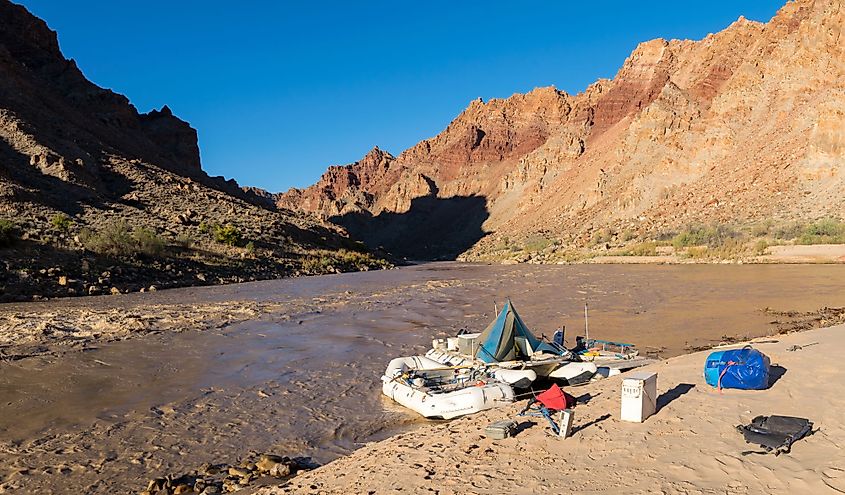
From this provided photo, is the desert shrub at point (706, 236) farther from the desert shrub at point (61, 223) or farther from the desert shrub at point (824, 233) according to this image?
the desert shrub at point (61, 223)

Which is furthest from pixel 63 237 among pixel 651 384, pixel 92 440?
pixel 651 384

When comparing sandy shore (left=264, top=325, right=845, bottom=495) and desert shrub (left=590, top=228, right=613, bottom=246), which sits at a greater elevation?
desert shrub (left=590, top=228, right=613, bottom=246)

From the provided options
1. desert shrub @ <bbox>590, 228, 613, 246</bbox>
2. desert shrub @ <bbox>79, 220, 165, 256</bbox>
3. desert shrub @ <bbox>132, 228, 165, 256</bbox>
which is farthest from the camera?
desert shrub @ <bbox>590, 228, 613, 246</bbox>

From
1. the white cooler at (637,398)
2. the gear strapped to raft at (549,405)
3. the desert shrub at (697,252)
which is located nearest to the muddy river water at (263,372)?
the gear strapped to raft at (549,405)

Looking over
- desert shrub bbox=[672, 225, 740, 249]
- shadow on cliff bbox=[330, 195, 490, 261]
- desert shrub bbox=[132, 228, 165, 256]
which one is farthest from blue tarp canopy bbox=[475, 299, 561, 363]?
shadow on cliff bbox=[330, 195, 490, 261]

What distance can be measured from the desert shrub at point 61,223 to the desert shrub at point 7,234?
4138 millimetres

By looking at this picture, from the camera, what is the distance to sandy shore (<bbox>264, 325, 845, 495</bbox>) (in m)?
5.46

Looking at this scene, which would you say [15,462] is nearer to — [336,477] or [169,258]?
[336,477]

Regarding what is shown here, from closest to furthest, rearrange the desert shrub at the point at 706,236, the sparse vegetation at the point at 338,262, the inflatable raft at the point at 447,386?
the inflatable raft at the point at 447,386, the sparse vegetation at the point at 338,262, the desert shrub at the point at 706,236

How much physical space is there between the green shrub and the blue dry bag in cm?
3800

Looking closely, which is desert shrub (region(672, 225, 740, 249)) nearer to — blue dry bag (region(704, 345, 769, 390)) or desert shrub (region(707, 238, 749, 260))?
desert shrub (region(707, 238, 749, 260))

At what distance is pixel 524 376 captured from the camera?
1018 centimetres

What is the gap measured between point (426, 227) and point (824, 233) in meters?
95.1

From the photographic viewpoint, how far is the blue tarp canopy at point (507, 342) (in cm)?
1159
